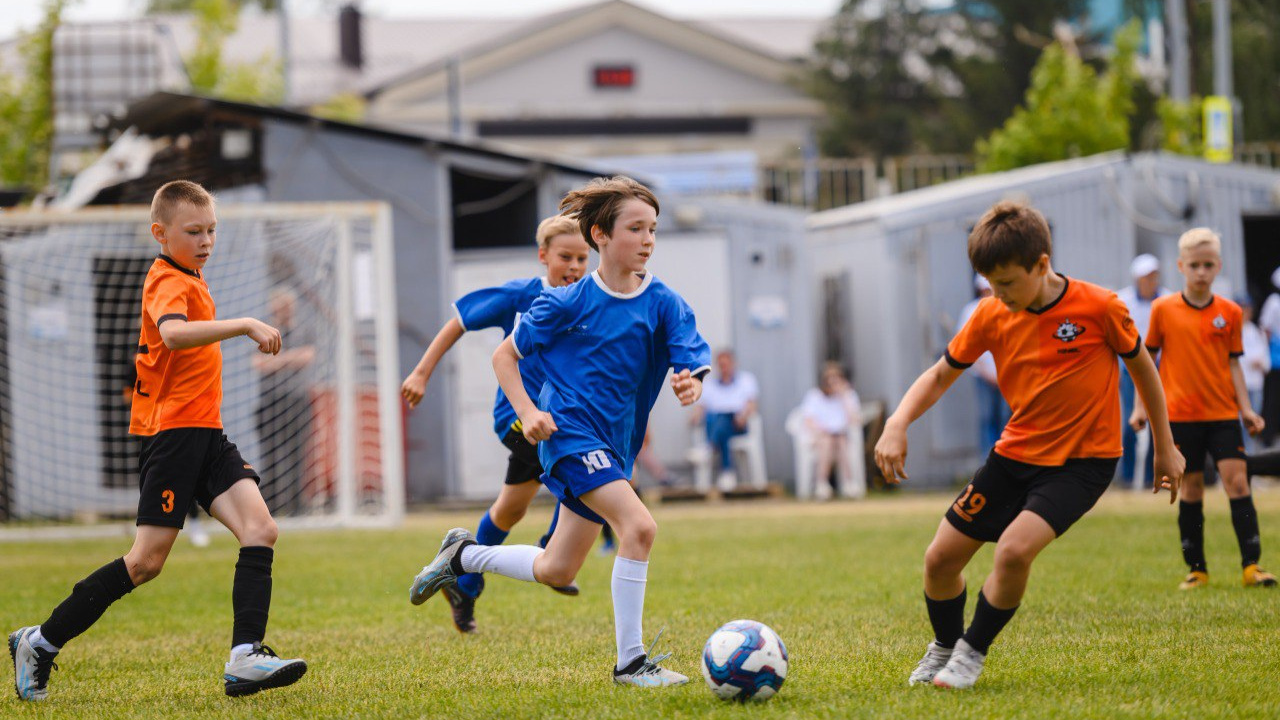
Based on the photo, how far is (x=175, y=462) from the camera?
555 cm

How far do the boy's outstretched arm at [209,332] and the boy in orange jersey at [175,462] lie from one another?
2.7 inches

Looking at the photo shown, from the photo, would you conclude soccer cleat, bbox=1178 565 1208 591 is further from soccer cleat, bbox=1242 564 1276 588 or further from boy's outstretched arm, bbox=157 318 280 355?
boy's outstretched arm, bbox=157 318 280 355

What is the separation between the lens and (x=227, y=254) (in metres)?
15.8

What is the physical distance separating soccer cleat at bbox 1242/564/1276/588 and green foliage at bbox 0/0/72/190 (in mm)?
25442

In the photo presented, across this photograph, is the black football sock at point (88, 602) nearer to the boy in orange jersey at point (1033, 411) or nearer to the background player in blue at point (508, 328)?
the background player in blue at point (508, 328)

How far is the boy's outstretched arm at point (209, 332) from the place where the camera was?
518cm

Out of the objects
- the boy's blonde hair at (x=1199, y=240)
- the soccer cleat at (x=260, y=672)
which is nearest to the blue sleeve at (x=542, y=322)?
the soccer cleat at (x=260, y=672)

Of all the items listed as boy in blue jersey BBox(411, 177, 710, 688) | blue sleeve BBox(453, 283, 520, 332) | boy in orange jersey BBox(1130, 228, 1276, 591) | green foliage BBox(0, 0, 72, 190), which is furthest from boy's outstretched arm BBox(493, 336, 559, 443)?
green foliage BBox(0, 0, 72, 190)

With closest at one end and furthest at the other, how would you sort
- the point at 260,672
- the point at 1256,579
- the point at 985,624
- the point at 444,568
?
the point at 985,624
the point at 260,672
the point at 444,568
the point at 1256,579

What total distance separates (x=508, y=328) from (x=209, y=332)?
2.13 meters

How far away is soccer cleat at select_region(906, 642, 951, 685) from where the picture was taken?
17.4 feet

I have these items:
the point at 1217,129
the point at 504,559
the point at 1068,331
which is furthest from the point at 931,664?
the point at 1217,129

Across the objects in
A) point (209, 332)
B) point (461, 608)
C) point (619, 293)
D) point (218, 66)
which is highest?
point (218, 66)

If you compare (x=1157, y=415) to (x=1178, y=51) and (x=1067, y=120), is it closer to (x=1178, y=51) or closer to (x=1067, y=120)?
(x=1178, y=51)
